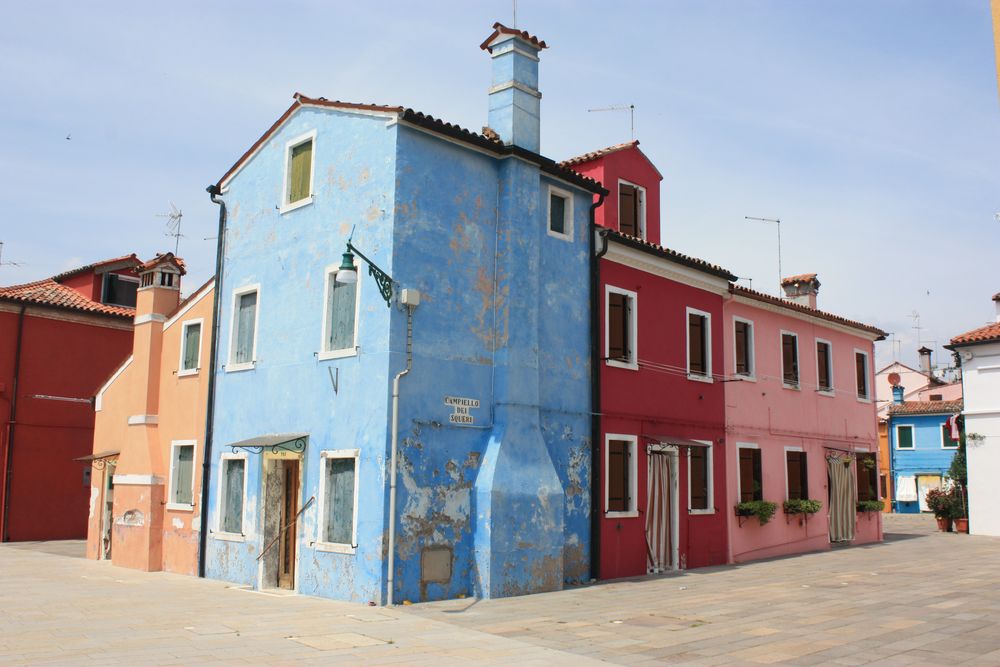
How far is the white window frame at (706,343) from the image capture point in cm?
1902

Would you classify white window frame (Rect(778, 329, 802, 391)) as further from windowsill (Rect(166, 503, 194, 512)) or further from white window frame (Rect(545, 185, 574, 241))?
windowsill (Rect(166, 503, 194, 512))

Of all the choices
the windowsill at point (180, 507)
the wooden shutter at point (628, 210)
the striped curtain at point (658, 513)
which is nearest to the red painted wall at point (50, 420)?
the windowsill at point (180, 507)

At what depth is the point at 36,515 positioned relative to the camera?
81.3 feet

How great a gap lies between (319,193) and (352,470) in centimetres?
482

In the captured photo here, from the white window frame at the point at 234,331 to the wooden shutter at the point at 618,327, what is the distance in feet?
21.6

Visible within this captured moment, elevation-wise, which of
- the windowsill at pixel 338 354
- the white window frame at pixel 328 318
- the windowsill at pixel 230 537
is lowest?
the windowsill at pixel 230 537

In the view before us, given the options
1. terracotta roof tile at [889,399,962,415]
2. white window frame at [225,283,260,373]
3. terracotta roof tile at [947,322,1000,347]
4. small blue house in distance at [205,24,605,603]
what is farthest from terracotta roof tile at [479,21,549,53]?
terracotta roof tile at [889,399,962,415]

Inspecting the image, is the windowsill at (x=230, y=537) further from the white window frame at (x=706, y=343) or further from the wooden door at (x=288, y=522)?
the white window frame at (x=706, y=343)

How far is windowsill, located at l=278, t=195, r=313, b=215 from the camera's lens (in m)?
15.2

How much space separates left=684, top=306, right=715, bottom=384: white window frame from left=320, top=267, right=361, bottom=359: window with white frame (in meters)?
8.08

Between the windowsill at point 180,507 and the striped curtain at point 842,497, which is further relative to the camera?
the striped curtain at point 842,497

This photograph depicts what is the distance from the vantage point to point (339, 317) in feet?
46.7

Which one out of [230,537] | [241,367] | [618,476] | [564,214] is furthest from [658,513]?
[241,367]

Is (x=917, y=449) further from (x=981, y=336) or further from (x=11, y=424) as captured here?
(x=11, y=424)
